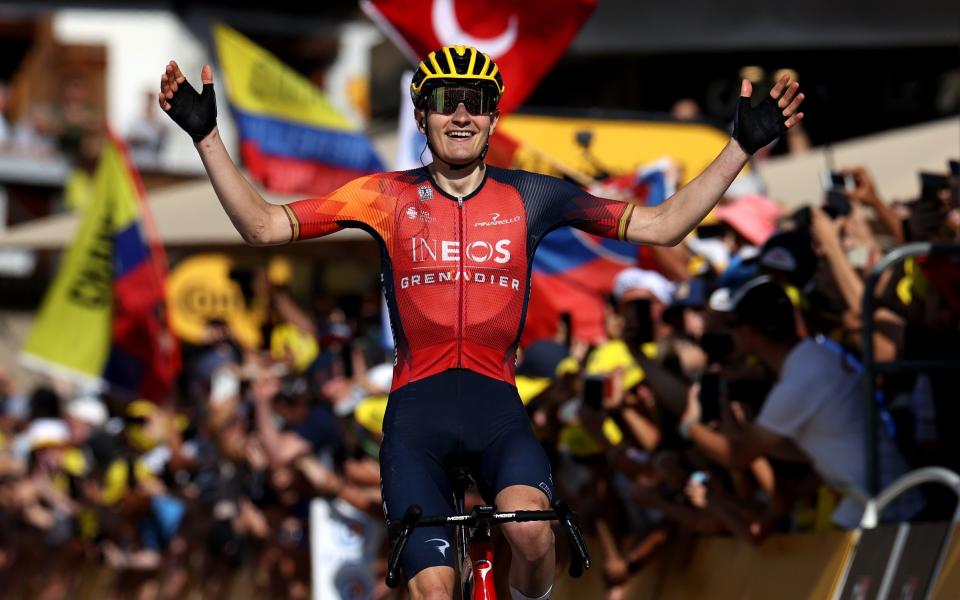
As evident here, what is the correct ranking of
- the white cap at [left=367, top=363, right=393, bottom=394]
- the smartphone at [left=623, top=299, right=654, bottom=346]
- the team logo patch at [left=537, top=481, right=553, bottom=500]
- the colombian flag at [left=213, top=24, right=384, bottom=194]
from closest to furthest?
the team logo patch at [left=537, top=481, right=553, bottom=500] < the smartphone at [left=623, top=299, right=654, bottom=346] < the white cap at [left=367, top=363, right=393, bottom=394] < the colombian flag at [left=213, top=24, right=384, bottom=194]

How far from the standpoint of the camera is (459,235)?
22.1ft

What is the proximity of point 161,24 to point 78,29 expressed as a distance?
165 cm

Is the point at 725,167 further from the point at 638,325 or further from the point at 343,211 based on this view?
the point at 638,325

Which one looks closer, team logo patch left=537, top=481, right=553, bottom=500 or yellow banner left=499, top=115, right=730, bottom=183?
team logo patch left=537, top=481, right=553, bottom=500

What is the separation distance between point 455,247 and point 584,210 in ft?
1.65

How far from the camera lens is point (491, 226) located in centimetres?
677

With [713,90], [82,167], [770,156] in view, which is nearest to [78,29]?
[82,167]

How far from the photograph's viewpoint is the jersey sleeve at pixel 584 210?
6.79m

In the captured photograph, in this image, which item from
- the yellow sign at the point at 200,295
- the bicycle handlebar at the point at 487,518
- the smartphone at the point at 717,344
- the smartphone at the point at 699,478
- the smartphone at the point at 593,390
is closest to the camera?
the bicycle handlebar at the point at 487,518

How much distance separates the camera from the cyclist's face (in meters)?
6.72

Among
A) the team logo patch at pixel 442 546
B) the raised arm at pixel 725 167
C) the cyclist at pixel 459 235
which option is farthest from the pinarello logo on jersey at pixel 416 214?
the team logo patch at pixel 442 546

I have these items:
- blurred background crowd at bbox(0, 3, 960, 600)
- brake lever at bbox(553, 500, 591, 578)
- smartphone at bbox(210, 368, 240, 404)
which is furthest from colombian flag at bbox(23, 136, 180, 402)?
brake lever at bbox(553, 500, 591, 578)

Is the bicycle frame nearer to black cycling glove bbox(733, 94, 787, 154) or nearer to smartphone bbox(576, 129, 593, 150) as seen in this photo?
black cycling glove bbox(733, 94, 787, 154)

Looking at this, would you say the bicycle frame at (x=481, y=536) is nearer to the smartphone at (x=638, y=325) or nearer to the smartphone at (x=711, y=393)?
the smartphone at (x=711, y=393)
